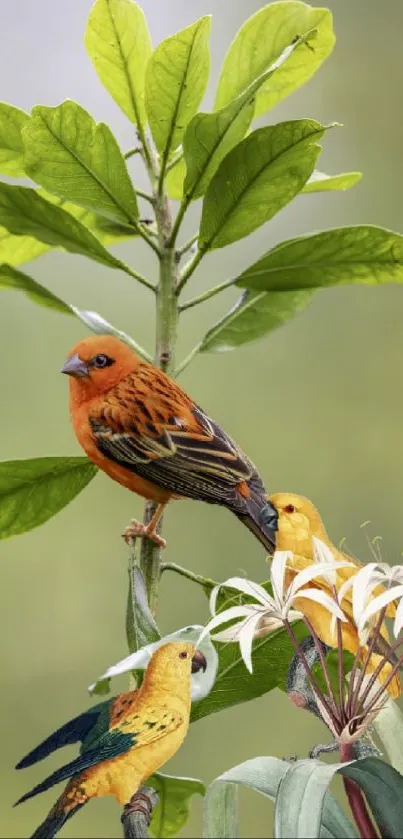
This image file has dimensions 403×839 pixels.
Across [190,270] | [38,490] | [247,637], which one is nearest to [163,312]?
[190,270]

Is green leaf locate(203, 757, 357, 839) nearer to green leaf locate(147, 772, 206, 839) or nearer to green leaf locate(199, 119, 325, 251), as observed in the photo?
green leaf locate(147, 772, 206, 839)

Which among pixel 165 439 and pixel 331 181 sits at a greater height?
pixel 331 181

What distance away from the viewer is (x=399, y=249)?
69 cm

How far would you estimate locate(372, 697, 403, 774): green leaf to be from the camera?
0.58m

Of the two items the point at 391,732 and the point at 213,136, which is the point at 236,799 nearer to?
the point at 391,732

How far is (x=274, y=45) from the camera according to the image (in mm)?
710

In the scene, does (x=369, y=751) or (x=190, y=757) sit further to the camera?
(x=190, y=757)

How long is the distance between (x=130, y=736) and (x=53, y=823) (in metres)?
0.06

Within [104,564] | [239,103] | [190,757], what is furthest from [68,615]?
[239,103]

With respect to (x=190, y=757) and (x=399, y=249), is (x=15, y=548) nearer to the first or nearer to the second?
(x=190, y=757)

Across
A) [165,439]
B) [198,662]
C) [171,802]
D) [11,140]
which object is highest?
[11,140]

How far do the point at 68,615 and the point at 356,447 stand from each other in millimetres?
355

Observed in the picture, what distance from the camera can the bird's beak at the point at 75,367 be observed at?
0.66 m

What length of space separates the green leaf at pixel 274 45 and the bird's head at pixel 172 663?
0.39m
